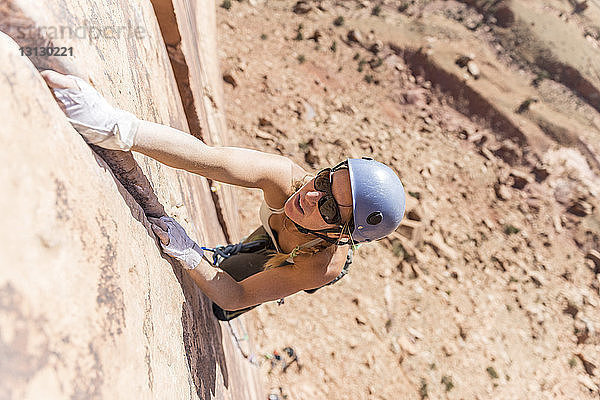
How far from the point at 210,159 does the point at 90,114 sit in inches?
24.1

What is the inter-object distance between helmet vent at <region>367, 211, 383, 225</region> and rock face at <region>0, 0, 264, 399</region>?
109cm

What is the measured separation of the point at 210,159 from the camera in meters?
1.91

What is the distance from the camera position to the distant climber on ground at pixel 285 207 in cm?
179

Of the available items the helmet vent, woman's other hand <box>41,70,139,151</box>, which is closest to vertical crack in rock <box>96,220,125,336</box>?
woman's other hand <box>41,70,139,151</box>

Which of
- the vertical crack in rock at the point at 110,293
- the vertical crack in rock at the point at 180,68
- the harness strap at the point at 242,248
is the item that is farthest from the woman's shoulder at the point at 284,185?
the vertical crack in rock at the point at 180,68

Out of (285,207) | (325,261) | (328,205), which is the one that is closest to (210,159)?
(285,207)

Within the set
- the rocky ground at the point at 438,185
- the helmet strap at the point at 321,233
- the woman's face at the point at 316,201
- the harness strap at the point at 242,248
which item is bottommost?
the rocky ground at the point at 438,185

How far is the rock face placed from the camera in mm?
967

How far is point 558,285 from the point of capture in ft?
32.0

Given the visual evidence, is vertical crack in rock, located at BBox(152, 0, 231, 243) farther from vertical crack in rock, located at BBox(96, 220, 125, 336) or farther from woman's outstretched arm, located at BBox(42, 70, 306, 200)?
vertical crack in rock, located at BBox(96, 220, 125, 336)

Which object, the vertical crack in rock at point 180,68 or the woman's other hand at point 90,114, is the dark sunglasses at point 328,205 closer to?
the woman's other hand at point 90,114

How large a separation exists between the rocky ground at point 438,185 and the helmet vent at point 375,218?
12.2 ft

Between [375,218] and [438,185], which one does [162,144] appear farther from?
[438,185]

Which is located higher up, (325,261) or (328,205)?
(328,205)
